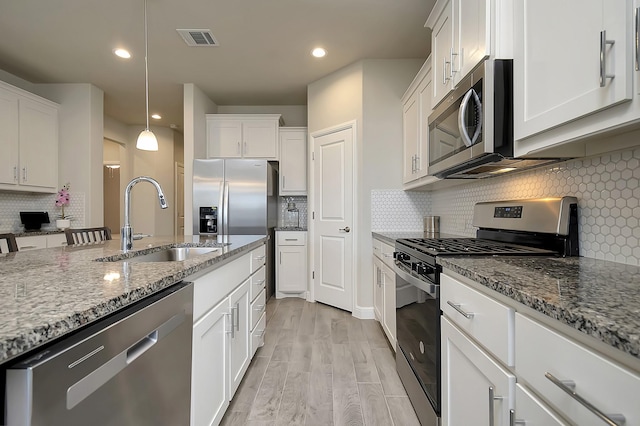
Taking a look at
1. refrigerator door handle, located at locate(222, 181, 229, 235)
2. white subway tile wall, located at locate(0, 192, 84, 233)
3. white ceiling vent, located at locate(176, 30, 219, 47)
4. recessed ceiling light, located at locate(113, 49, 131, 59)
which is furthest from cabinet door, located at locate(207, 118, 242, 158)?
white subway tile wall, located at locate(0, 192, 84, 233)

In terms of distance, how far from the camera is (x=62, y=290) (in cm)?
74

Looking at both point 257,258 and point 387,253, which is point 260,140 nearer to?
point 257,258

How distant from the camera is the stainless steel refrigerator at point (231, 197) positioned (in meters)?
3.95

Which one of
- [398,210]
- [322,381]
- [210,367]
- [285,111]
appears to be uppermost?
[285,111]

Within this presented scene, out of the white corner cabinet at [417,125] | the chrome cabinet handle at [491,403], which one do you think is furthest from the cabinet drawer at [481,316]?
the white corner cabinet at [417,125]

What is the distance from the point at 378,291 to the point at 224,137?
3.02 m

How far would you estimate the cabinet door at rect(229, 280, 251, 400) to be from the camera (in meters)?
1.65

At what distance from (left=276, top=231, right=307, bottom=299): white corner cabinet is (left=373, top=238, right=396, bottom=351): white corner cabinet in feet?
3.87

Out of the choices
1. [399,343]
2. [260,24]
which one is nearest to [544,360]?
[399,343]

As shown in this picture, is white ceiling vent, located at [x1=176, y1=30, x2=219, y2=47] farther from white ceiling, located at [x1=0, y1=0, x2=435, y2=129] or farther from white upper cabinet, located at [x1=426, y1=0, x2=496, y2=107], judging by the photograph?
white upper cabinet, located at [x1=426, y1=0, x2=496, y2=107]

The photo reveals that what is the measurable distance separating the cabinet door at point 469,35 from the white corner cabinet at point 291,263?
9.23ft

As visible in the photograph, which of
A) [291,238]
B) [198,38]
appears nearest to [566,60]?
[198,38]

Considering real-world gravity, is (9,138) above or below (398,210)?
above

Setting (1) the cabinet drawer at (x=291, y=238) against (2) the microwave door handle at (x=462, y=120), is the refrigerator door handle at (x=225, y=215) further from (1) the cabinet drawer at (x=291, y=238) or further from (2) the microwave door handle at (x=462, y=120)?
(2) the microwave door handle at (x=462, y=120)
